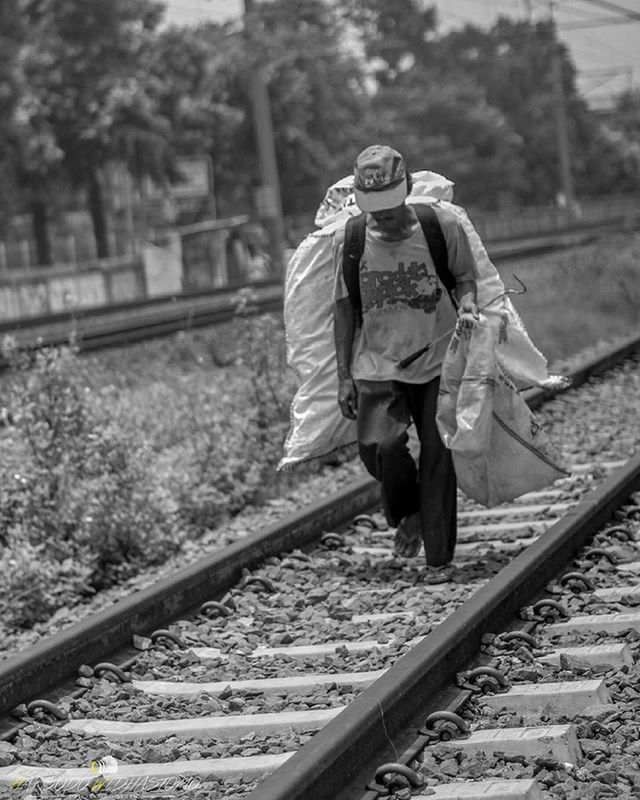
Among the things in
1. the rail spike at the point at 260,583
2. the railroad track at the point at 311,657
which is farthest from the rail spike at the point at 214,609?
the rail spike at the point at 260,583

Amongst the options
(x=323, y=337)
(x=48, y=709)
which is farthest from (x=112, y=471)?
(x=48, y=709)

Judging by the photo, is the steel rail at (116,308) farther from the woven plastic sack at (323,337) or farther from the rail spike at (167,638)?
the rail spike at (167,638)

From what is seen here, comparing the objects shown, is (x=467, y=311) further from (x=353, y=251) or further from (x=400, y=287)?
(x=353, y=251)

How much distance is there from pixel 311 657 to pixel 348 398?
4.93ft

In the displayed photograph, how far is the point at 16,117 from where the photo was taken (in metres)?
39.4

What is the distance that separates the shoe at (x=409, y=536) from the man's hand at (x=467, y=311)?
1.08 metres

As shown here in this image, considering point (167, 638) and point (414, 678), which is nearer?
point (414, 678)

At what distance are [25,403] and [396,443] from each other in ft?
11.2

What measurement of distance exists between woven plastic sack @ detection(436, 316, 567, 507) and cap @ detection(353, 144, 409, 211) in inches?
24.4

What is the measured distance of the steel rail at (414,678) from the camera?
3.87 meters

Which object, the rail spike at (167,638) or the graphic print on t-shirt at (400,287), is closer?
the rail spike at (167,638)

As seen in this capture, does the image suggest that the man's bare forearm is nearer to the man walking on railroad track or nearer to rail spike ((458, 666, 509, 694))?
the man walking on railroad track

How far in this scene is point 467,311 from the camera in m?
6.43

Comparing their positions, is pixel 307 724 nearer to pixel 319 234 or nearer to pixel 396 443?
pixel 396 443
